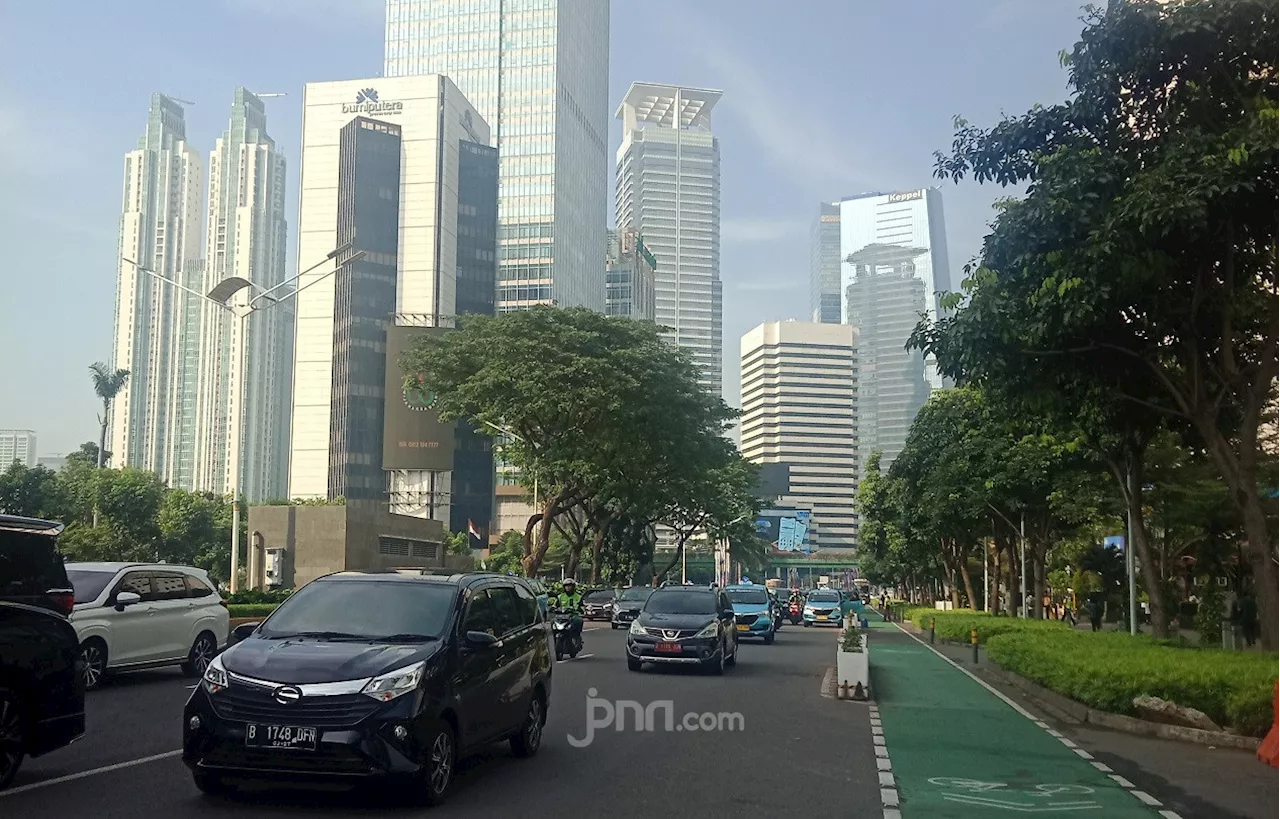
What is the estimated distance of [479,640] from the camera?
948 cm

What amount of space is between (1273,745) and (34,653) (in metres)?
11.4

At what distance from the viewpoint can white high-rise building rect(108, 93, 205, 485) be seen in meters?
164

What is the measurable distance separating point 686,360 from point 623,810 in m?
37.5

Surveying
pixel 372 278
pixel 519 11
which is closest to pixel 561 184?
pixel 519 11

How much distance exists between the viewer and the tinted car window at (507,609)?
1069 cm

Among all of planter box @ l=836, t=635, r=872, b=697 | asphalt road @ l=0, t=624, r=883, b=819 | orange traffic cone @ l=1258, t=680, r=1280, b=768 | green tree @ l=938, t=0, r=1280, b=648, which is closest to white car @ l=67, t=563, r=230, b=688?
asphalt road @ l=0, t=624, r=883, b=819

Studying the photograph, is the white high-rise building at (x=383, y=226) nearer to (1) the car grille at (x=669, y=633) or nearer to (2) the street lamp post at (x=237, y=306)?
(2) the street lamp post at (x=237, y=306)

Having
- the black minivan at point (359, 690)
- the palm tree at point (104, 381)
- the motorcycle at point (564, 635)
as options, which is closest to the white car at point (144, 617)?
the motorcycle at point (564, 635)

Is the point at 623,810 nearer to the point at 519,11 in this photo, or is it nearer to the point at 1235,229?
the point at 1235,229

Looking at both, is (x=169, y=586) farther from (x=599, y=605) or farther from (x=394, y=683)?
(x=599, y=605)

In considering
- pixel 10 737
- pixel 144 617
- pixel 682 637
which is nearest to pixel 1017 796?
pixel 10 737

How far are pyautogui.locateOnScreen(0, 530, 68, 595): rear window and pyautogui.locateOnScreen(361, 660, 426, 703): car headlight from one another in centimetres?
303

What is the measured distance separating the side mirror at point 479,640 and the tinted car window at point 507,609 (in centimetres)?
76

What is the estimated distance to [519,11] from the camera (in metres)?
143
